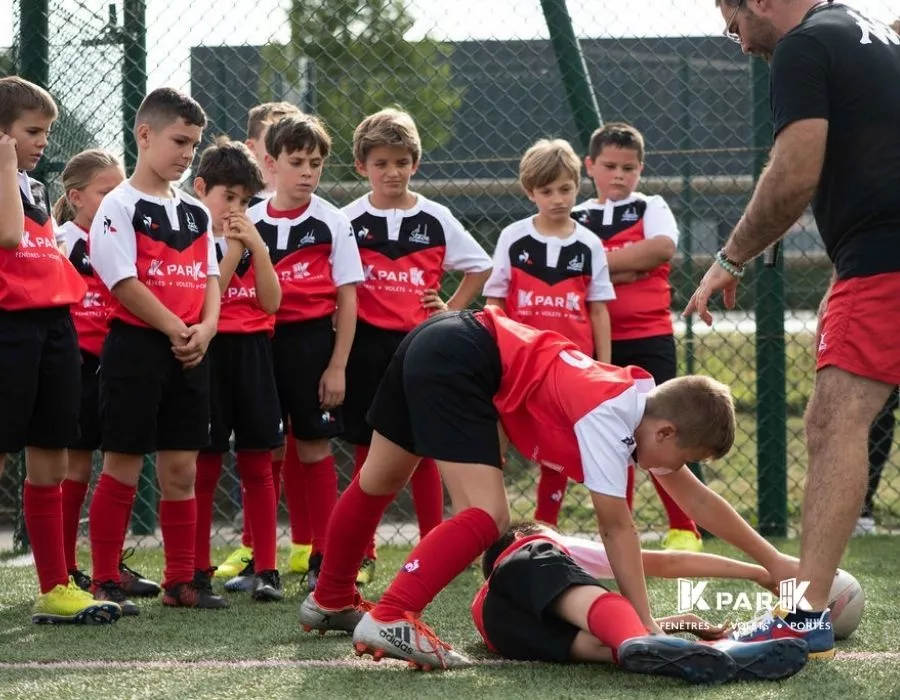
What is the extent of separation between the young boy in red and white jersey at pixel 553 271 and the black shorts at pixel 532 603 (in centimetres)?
179

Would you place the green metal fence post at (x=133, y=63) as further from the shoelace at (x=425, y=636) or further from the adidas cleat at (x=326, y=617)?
the shoelace at (x=425, y=636)

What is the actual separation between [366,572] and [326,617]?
127 cm

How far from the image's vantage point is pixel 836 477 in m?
3.43

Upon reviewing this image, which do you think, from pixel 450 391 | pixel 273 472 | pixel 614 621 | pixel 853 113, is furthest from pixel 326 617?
pixel 853 113

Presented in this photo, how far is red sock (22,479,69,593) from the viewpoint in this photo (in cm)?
433

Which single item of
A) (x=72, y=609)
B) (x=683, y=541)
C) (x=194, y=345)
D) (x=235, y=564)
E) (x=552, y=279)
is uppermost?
(x=552, y=279)

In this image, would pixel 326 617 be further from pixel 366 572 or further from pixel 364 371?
pixel 364 371

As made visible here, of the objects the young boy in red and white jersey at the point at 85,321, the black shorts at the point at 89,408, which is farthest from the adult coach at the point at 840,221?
the black shorts at the point at 89,408

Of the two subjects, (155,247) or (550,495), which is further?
(550,495)

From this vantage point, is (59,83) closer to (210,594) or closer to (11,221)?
(11,221)

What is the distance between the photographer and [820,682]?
3193 mm

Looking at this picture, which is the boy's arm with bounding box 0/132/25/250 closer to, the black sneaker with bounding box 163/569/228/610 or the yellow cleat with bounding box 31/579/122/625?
the yellow cleat with bounding box 31/579/122/625

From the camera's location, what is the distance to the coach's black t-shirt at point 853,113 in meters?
3.44

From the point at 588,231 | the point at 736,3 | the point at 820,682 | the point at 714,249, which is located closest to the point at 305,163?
the point at 588,231
